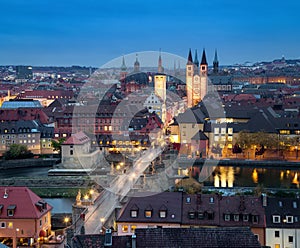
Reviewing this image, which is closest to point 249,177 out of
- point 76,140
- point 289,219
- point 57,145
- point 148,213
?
point 76,140

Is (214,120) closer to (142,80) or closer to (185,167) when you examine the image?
(185,167)

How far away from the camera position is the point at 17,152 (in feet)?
82.0

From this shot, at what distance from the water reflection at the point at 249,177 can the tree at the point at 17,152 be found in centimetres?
804

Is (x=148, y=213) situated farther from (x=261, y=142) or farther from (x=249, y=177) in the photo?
(x=261, y=142)

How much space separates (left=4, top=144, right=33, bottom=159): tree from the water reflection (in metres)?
8.04

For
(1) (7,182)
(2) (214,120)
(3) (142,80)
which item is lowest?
(1) (7,182)

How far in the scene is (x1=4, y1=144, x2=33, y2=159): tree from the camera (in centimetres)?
2497

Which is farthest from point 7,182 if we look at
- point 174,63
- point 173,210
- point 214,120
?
point 174,63

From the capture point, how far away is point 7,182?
2042cm

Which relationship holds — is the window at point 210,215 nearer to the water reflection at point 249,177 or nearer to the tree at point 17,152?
the water reflection at point 249,177

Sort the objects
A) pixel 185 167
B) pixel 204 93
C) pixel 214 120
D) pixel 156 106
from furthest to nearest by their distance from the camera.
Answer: pixel 204 93 → pixel 156 106 → pixel 214 120 → pixel 185 167

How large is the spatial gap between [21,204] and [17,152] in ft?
41.6

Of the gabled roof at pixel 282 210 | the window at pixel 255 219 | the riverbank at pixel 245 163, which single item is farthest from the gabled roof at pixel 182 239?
the riverbank at pixel 245 163

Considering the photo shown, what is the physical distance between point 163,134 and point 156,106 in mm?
5323
